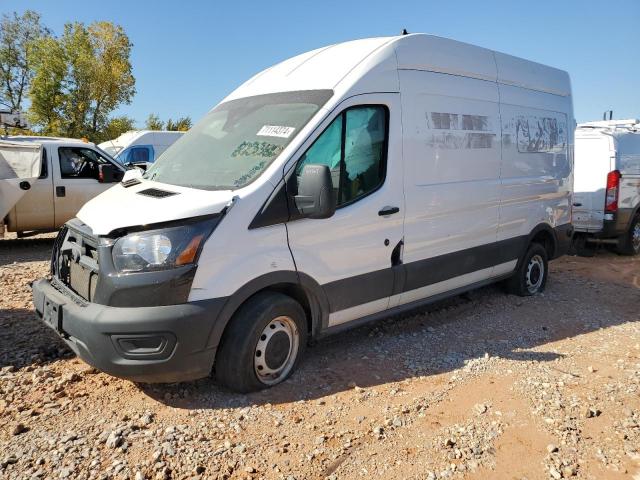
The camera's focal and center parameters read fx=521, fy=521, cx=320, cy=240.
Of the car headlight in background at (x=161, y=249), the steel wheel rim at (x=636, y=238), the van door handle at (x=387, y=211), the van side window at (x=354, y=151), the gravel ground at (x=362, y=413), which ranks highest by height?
the van side window at (x=354, y=151)

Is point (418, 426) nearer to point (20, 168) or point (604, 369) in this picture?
point (604, 369)

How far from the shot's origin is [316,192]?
344 cm

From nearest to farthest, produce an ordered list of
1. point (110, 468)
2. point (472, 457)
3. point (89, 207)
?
point (110, 468), point (472, 457), point (89, 207)

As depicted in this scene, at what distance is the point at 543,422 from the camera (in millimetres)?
3410

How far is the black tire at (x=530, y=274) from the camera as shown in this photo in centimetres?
632

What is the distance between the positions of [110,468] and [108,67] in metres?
31.8

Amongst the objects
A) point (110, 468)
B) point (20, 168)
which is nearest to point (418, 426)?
point (110, 468)

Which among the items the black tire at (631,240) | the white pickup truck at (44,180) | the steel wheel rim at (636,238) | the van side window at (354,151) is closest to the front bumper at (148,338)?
the van side window at (354,151)

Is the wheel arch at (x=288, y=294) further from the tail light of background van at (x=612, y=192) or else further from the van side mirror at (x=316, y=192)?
the tail light of background van at (x=612, y=192)

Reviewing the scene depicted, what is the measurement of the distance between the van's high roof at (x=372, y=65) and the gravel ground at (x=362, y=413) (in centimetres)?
226

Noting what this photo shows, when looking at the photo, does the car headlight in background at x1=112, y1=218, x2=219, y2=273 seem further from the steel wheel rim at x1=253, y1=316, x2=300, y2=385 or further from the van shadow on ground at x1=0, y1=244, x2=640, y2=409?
the van shadow on ground at x1=0, y1=244, x2=640, y2=409

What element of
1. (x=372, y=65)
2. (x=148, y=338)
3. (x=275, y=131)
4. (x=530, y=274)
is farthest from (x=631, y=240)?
(x=148, y=338)

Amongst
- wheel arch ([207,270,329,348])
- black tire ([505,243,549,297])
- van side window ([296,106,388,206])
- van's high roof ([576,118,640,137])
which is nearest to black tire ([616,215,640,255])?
van's high roof ([576,118,640,137])

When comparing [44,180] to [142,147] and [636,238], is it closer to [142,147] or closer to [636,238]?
[142,147]
